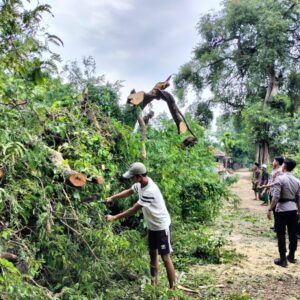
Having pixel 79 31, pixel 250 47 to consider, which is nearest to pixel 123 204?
pixel 79 31

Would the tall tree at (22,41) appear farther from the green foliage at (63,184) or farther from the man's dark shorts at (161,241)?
the man's dark shorts at (161,241)

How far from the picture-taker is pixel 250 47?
25.6 metres

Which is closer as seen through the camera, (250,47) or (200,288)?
(200,288)

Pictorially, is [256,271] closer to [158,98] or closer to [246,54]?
[158,98]

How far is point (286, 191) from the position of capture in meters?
5.54

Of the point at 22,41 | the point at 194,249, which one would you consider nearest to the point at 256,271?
the point at 194,249

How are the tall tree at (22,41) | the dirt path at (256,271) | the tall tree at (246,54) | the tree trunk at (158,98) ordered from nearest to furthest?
the tall tree at (22,41) → the dirt path at (256,271) → the tree trunk at (158,98) → the tall tree at (246,54)

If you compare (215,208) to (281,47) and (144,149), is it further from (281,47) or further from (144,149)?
(281,47)

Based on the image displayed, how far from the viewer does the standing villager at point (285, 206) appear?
5.52 m

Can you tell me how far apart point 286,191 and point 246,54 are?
22.0m

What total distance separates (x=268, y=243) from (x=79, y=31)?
5410mm

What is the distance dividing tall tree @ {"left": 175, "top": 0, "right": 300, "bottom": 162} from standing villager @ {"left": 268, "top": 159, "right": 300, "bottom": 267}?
16841 mm

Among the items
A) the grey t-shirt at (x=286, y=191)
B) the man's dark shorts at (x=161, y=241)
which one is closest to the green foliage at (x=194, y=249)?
the grey t-shirt at (x=286, y=191)

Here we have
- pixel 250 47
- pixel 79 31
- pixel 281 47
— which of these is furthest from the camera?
pixel 250 47
